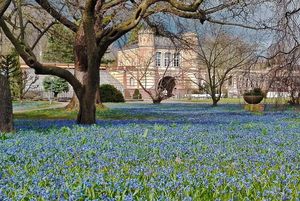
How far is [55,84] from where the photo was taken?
5203cm

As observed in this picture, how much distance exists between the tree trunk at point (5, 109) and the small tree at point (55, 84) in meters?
42.5

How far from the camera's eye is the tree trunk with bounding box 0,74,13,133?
382 inches

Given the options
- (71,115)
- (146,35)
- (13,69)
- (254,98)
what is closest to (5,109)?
(71,115)

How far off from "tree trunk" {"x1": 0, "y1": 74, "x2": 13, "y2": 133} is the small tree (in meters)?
42.5

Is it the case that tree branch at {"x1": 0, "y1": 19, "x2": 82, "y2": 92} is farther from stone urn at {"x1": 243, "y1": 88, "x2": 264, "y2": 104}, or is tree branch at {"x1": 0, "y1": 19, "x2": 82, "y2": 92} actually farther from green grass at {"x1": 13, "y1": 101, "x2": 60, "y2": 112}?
stone urn at {"x1": 243, "y1": 88, "x2": 264, "y2": 104}

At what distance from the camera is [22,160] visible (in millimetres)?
5336

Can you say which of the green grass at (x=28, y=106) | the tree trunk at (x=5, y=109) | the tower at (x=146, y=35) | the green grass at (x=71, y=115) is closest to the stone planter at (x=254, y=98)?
the tower at (x=146, y=35)

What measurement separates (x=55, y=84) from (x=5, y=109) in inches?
1694

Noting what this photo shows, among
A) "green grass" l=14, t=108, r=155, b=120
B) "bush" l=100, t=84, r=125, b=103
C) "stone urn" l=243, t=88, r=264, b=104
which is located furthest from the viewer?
"bush" l=100, t=84, r=125, b=103

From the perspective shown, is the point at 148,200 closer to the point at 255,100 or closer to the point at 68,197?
the point at 68,197

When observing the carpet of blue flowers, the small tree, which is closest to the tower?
the small tree

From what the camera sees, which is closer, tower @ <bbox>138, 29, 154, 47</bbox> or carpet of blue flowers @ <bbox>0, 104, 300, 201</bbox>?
carpet of blue flowers @ <bbox>0, 104, 300, 201</bbox>

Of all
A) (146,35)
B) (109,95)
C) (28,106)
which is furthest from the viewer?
(109,95)

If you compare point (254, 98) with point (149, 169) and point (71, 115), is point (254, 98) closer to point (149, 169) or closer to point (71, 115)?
point (71, 115)
